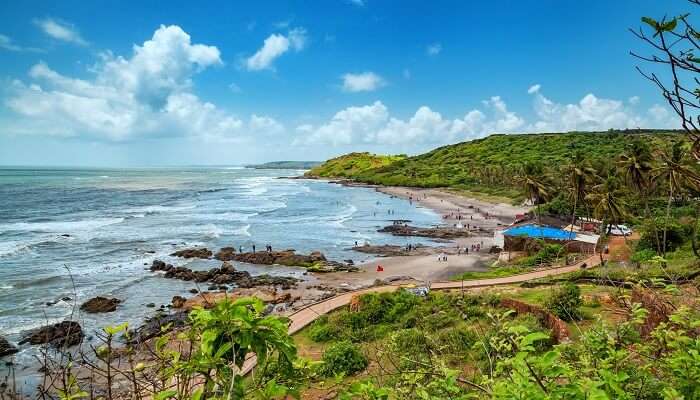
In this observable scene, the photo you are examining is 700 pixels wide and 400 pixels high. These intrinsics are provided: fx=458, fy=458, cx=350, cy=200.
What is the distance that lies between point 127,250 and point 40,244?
9.37 meters

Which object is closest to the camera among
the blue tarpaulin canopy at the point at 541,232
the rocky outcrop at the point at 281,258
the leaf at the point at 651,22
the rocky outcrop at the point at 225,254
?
the leaf at the point at 651,22

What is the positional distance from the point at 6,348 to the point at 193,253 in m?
21.9

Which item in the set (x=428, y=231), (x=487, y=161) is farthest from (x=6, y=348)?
(x=487, y=161)

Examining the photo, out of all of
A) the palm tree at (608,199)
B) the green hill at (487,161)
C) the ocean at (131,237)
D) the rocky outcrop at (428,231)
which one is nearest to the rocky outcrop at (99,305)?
the ocean at (131,237)

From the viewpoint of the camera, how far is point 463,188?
364 feet

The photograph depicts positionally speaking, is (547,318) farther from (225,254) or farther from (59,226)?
(59,226)

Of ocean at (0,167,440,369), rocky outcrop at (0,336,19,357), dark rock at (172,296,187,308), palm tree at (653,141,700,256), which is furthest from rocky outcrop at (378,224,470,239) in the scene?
palm tree at (653,141,700,256)

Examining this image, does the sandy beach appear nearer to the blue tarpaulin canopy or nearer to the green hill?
the blue tarpaulin canopy

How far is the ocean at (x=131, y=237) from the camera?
2911 cm

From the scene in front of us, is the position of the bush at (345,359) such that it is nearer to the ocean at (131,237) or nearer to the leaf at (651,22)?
the ocean at (131,237)

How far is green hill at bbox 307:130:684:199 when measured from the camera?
111 meters

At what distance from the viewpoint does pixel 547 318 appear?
666 inches

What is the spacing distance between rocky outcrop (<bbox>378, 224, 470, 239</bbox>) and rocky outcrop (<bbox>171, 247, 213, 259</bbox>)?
77.5ft

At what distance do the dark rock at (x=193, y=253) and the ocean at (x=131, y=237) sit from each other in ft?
3.61
